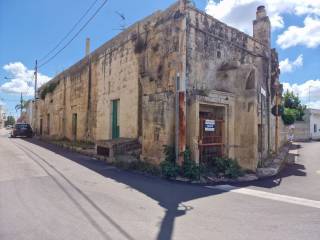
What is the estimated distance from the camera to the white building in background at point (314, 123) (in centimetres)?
3932

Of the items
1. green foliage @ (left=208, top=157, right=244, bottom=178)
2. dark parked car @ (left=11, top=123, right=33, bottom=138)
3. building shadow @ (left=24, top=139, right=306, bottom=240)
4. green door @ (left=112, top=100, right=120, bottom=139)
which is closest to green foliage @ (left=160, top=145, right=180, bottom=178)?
building shadow @ (left=24, top=139, right=306, bottom=240)

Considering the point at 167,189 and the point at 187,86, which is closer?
the point at 167,189

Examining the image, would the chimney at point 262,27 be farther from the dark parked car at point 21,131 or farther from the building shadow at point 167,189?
the dark parked car at point 21,131

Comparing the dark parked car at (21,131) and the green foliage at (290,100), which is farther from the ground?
the green foliage at (290,100)

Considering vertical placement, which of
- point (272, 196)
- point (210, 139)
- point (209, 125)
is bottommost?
point (272, 196)

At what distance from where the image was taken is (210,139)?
33.7 feet

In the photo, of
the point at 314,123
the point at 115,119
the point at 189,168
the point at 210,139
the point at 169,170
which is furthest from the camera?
the point at 314,123

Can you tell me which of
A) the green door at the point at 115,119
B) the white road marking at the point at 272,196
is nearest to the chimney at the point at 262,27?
the green door at the point at 115,119

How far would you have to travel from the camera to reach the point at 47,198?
5645 millimetres

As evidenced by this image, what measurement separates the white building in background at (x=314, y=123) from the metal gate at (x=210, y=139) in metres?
33.9

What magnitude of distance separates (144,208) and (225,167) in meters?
5.00

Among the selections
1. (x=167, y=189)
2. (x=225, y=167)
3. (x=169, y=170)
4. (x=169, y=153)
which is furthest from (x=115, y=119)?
(x=167, y=189)

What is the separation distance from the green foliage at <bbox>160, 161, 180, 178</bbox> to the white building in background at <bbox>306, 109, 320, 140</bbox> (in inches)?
1436

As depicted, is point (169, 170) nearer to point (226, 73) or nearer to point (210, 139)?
point (210, 139)
